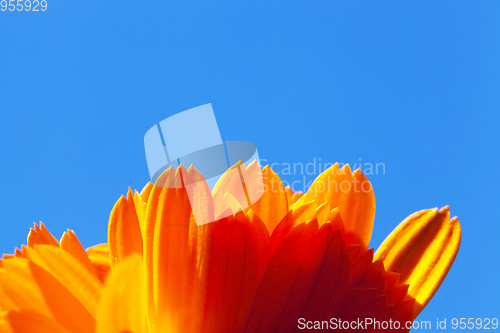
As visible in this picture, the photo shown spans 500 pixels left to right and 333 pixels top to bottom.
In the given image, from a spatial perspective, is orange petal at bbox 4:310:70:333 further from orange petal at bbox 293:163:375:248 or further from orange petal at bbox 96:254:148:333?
orange petal at bbox 293:163:375:248

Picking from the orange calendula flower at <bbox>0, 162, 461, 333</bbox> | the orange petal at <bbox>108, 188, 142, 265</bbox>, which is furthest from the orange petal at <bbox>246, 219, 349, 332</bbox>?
the orange petal at <bbox>108, 188, 142, 265</bbox>

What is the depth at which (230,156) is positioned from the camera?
41cm

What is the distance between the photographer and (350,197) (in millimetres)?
342

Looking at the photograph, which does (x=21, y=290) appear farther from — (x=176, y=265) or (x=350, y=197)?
(x=350, y=197)

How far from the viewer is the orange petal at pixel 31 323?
0.27 meters

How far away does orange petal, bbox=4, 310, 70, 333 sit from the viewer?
10.6 inches

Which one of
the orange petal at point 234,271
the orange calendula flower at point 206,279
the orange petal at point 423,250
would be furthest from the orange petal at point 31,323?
the orange petal at point 423,250

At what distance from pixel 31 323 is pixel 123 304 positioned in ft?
0.20

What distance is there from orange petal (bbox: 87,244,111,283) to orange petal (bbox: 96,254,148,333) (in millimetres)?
65

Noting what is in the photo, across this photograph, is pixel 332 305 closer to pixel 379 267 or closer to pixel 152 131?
pixel 379 267

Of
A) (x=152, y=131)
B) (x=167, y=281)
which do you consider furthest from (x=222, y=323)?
(x=152, y=131)

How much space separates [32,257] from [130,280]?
7 centimetres

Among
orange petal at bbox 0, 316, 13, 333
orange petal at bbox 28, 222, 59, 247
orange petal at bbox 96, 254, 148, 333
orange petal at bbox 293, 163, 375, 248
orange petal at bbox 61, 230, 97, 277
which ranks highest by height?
orange petal at bbox 293, 163, 375, 248

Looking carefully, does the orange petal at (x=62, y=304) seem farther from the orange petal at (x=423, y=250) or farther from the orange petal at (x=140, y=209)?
the orange petal at (x=423, y=250)
